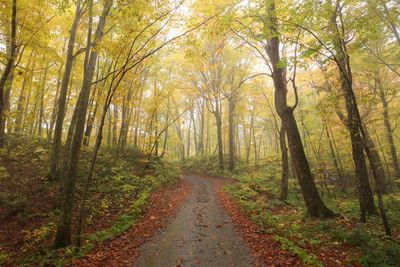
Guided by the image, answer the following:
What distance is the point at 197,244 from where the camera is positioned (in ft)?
20.1

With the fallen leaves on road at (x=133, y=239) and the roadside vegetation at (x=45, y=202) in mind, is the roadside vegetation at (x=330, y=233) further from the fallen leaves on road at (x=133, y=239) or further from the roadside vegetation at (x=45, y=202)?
the roadside vegetation at (x=45, y=202)

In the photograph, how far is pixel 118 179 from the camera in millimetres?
11852

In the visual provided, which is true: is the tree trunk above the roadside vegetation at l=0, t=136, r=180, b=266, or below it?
above

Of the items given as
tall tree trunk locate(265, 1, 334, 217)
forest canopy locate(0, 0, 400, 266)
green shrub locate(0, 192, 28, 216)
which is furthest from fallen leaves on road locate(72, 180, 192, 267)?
tall tree trunk locate(265, 1, 334, 217)

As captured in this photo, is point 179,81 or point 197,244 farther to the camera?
point 179,81

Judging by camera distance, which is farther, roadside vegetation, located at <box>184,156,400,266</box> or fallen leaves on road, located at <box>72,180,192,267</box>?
fallen leaves on road, located at <box>72,180,192,267</box>

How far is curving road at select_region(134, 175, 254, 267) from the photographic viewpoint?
5207mm

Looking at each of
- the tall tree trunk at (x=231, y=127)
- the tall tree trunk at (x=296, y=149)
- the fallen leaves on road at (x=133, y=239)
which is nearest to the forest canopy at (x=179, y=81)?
the tall tree trunk at (x=296, y=149)

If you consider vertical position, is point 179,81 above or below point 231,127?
above

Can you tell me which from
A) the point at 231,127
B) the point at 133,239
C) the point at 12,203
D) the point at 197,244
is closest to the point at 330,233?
the point at 197,244

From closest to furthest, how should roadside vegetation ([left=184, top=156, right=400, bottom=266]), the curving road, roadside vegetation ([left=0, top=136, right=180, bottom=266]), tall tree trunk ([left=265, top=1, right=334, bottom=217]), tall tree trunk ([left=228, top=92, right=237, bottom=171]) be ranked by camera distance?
roadside vegetation ([left=184, top=156, right=400, bottom=266]), the curving road, roadside vegetation ([left=0, top=136, right=180, bottom=266]), tall tree trunk ([left=265, top=1, right=334, bottom=217]), tall tree trunk ([left=228, top=92, right=237, bottom=171])

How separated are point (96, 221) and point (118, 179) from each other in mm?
3850

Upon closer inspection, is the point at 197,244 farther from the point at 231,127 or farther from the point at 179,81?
the point at 231,127

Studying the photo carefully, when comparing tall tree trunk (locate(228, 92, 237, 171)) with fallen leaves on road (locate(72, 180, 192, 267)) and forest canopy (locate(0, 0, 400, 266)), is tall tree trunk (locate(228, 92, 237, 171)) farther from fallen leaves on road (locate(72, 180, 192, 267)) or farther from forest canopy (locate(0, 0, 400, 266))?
fallen leaves on road (locate(72, 180, 192, 267))
